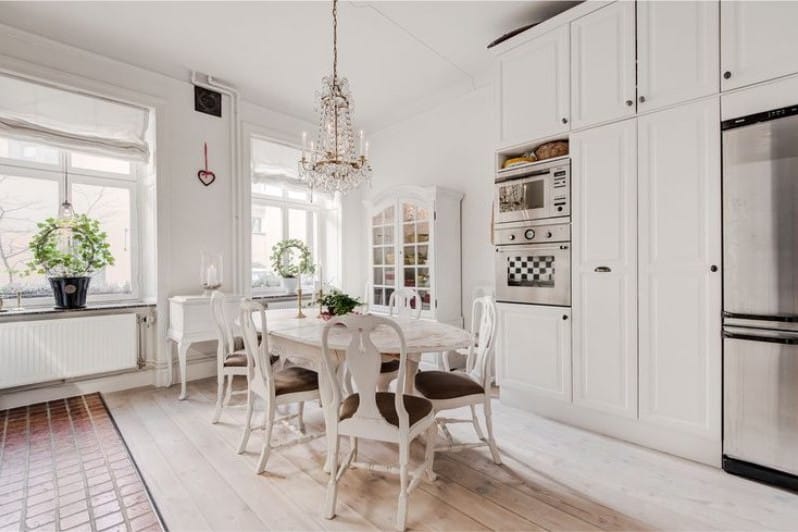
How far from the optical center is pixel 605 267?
243cm

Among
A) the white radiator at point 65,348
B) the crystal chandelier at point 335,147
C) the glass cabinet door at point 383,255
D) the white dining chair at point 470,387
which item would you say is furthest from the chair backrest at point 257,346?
the glass cabinet door at point 383,255

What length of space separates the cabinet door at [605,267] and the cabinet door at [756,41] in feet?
1.64

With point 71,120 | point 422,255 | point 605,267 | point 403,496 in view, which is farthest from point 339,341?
point 71,120

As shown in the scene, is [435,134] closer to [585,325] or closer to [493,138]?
[493,138]

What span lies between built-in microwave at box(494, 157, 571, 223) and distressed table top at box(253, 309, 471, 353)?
1.14 m

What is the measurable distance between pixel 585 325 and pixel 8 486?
335 centimetres

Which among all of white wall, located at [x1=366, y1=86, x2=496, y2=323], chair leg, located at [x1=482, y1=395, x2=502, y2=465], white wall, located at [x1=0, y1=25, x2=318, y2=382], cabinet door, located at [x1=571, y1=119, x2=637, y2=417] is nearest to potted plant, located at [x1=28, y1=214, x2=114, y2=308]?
white wall, located at [x1=0, y1=25, x2=318, y2=382]

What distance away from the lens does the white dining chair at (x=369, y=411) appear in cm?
156

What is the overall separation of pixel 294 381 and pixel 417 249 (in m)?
2.09

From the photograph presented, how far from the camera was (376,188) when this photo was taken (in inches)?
197

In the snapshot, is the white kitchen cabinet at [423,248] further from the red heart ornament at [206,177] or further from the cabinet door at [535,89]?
the red heart ornament at [206,177]

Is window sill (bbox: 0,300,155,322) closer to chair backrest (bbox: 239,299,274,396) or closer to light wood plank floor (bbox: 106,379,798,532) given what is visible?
light wood plank floor (bbox: 106,379,798,532)

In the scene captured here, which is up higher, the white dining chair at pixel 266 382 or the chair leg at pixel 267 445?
the white dining chair at pixel 266 382

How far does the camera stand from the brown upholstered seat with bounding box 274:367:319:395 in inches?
82.8
